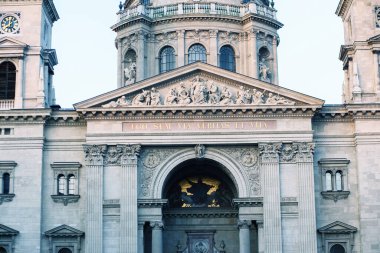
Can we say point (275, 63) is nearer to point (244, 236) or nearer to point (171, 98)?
point (171, 98)

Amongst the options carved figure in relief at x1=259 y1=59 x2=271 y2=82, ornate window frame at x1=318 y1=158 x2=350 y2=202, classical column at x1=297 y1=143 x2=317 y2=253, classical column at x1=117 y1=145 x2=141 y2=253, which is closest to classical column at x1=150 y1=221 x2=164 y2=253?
classical column at x1=117 y1=145 x2=141 y2=253

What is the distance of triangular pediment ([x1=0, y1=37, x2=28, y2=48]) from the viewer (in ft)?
163

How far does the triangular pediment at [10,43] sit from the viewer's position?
163 ft

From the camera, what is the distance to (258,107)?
4772 cm

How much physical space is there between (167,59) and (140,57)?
1980 mm

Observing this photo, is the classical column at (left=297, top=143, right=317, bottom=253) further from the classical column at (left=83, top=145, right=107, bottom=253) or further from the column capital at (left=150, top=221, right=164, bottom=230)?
the classical column at (left=83, top=145, right=107, bottom=253)

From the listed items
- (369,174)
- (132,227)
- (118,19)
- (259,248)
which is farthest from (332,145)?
(118,19)

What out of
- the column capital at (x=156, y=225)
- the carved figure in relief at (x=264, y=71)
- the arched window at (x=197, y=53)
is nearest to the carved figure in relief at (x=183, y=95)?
the column capital at (x=156, y=225)

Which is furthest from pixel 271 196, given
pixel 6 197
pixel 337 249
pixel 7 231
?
pixel 6 197

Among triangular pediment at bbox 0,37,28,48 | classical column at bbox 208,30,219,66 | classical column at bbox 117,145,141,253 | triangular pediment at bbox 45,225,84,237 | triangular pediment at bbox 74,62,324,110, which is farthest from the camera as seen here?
classical column at bbox 208,30,219,66

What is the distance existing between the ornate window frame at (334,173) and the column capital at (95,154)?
40.0 feet

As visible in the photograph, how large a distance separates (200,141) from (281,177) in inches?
193

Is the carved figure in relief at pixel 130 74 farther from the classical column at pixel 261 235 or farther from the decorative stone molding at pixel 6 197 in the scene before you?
the classical column at pixel 261 235

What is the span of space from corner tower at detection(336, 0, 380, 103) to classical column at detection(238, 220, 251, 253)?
9.42 metres
